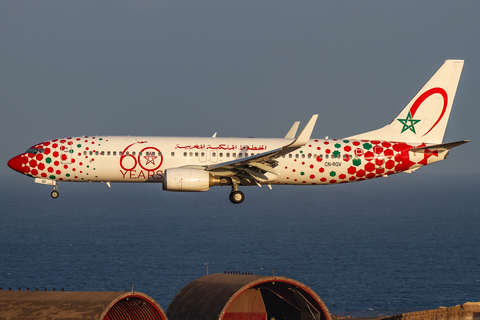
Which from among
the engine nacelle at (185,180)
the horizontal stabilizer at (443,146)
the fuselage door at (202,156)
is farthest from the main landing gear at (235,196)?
the horizontal stabilizer at (443,146)

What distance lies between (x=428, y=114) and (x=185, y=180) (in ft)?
83.4

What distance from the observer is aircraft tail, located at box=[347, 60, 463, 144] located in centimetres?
5522

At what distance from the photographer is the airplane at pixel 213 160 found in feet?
159

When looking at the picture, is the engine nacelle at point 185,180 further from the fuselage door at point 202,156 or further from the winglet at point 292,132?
the winglet at point 292,132

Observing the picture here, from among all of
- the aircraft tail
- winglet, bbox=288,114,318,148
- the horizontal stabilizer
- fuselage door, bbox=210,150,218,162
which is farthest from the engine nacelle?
the horizontal stabilizer

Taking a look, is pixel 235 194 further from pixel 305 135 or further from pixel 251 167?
→ pixel 305 135

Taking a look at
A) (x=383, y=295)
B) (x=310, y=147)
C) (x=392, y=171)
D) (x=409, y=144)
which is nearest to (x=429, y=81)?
(x=409, y=144)

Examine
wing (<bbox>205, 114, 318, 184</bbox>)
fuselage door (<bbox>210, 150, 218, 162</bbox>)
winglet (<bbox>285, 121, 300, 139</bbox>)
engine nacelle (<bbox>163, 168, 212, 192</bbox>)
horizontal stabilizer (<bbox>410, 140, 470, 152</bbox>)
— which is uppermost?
winglet (<bbox>285, 121, 300, 139</bbox>)

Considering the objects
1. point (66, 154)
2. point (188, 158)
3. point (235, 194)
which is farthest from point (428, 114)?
point (66, 154)

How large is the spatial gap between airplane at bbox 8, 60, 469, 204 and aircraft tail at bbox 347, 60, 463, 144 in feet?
7.37

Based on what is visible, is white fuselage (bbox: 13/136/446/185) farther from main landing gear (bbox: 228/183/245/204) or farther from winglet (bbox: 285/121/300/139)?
winglet (bbox: 285/121/300/139)

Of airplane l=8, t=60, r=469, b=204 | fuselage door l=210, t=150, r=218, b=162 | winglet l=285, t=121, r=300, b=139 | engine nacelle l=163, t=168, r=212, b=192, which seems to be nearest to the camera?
engine nacelle l=163, t=168, r=212, b=192

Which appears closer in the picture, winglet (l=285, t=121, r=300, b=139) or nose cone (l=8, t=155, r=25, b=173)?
nose cone (l=8, t=155, r=25, b=173)

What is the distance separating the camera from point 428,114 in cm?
5594
